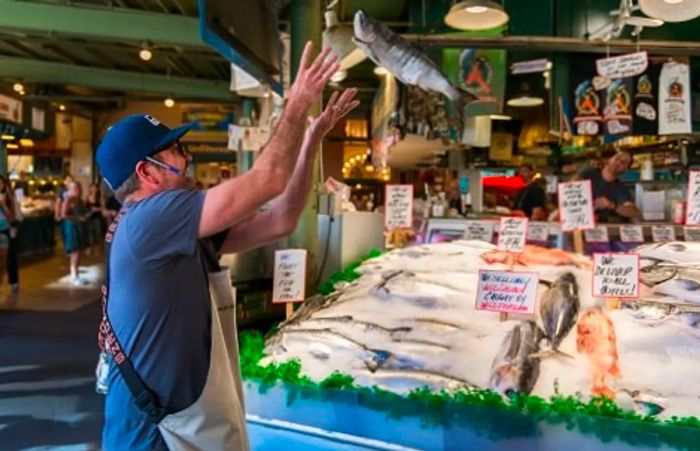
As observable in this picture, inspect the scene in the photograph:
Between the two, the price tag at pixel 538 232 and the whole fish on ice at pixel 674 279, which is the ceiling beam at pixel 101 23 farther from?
the whole fish on ice at pixel 674 279

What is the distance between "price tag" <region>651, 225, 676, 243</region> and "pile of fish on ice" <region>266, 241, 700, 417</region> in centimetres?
150

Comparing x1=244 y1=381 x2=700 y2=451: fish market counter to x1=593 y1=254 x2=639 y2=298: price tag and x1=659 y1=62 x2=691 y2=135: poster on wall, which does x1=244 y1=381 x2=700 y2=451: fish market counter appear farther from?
x1=659 y1=62 x2=691 y2=135: poster on wall

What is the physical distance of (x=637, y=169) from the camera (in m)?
10.6

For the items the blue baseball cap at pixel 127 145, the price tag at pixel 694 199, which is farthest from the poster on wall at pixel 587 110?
the blue baseball cap at pixel 127 145

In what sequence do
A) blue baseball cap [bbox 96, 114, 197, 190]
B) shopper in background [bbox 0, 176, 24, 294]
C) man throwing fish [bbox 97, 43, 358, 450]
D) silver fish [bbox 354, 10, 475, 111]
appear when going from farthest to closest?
1. shopper in background [bbox 0, 176, 24, 294]
2. silver fish [bbox 354, 10, 475, 111]
3. blue baseball cap [bbox 96, 114, 197, 190]
4. man throwing fish [bbox 97, 43, 358, 450]

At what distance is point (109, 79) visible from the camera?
14812 millimetres

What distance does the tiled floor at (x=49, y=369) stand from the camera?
4.47 metres

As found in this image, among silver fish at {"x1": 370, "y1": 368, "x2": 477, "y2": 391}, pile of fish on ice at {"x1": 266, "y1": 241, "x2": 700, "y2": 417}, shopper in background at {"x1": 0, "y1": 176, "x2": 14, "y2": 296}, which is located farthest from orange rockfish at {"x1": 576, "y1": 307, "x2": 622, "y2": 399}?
shopper in background at {"x1": 0, "y1": 176, "x2": 14, "y2": 296}

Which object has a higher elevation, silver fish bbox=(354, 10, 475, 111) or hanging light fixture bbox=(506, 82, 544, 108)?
hanging light fixture bbox=(506, 82, 544, 108)

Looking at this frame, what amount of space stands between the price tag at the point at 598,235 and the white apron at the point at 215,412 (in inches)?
162

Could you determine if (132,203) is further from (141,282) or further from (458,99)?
(458,99)

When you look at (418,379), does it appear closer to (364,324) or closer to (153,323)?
(364,324)

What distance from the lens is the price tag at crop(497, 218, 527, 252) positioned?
3734mm

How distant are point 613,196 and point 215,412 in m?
5.01
